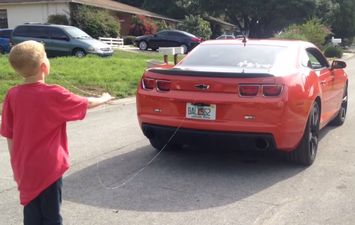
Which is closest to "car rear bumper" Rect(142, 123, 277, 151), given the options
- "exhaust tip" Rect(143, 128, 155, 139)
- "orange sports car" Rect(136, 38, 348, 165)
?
"orange sports car" Rect(136, 38, 348, 165)

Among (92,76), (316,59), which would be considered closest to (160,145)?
(316,59)

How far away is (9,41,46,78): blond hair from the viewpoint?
3072mm

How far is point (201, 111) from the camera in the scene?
5.58 m

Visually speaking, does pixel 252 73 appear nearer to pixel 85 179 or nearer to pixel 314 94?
pixel 314 94

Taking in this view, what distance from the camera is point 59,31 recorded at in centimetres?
2153

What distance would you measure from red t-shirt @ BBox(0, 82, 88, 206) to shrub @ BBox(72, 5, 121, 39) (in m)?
32.0

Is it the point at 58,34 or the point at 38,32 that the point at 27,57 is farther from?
the point at 38,32

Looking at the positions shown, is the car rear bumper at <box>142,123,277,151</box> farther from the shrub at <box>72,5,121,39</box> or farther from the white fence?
the shrub at <box>72,5,121,39</box>

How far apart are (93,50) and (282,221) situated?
1780 centimetres

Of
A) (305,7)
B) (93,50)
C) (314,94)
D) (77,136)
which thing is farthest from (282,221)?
(305,7)

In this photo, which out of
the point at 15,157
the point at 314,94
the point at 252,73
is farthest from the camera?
the point at 314,94

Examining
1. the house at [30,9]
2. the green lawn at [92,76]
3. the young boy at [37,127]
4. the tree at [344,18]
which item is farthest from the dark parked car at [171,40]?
the young boy at [37,127]

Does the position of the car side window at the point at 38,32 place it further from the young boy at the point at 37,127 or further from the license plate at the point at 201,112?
the young boy at the point at 37,127

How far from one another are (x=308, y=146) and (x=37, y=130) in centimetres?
362
